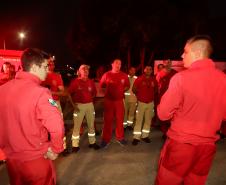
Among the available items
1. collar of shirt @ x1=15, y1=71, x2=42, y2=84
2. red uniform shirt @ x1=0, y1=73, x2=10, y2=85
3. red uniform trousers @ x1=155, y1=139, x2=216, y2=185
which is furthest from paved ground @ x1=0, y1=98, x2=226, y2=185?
collar of shirt @ x1=15, y1=71, x2=42, y2=84

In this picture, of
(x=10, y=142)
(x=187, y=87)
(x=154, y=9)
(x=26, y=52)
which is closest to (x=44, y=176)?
(x=10, y=142)

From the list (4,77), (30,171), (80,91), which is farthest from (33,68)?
(80,91)

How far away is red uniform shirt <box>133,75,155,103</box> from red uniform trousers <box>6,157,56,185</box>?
4968 mm

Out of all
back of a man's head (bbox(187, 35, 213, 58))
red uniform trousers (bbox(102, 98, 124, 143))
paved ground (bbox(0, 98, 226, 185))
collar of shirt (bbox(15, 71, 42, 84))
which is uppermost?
back of a man's head (bbox(187, 35, 213, 58))

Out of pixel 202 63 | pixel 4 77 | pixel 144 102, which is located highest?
pixel 202 63

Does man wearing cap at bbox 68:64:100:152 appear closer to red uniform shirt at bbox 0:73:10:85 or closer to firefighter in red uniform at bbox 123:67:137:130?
red uniform shirt at bbox 0:73:10:85

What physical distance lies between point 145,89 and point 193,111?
15.4 feet

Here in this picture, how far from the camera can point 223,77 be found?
3193 mm

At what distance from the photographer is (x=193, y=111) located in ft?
10.3

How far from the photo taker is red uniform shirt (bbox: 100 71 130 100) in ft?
24.5

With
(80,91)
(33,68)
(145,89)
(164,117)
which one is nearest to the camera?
(33,68)

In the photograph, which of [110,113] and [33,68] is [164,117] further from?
[110,113]

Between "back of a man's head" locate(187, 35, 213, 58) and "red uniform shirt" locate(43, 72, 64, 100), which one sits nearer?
"back of a man's head" locate(187, 35, 213, 58)

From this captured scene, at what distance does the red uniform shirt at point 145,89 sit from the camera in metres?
7.79
